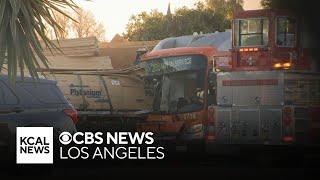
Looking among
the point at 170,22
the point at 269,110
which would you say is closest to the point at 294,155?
the point at 269,110

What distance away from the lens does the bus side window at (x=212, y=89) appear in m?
10.3

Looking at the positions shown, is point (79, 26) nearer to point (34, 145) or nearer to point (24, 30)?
point (34, 145)

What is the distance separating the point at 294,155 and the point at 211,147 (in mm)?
1360

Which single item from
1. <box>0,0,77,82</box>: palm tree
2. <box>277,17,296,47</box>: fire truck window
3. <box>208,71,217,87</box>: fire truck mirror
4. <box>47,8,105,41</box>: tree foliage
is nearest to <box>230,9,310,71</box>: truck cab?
<box>277,17,296,47</box>: fire truck window

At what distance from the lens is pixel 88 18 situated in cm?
870

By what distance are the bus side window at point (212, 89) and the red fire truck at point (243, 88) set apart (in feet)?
0.06

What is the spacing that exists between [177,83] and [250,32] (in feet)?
5.37

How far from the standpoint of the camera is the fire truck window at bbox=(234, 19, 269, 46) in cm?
1019

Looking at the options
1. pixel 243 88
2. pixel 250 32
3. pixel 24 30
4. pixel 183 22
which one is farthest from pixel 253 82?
pixel 183 22

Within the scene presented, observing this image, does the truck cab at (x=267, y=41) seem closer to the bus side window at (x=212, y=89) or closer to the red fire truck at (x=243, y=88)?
the red fire truck at (x=243, y=88)


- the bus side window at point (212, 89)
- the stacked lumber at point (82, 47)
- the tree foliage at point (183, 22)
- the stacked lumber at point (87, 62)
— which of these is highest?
the tree foliage at point (183, 22)

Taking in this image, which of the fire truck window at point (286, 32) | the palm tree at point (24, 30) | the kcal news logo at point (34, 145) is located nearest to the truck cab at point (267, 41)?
the fire truck window at point (286, 32)

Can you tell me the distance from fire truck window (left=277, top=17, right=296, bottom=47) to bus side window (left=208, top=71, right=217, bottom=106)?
4.05ft

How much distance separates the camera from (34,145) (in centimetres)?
816
